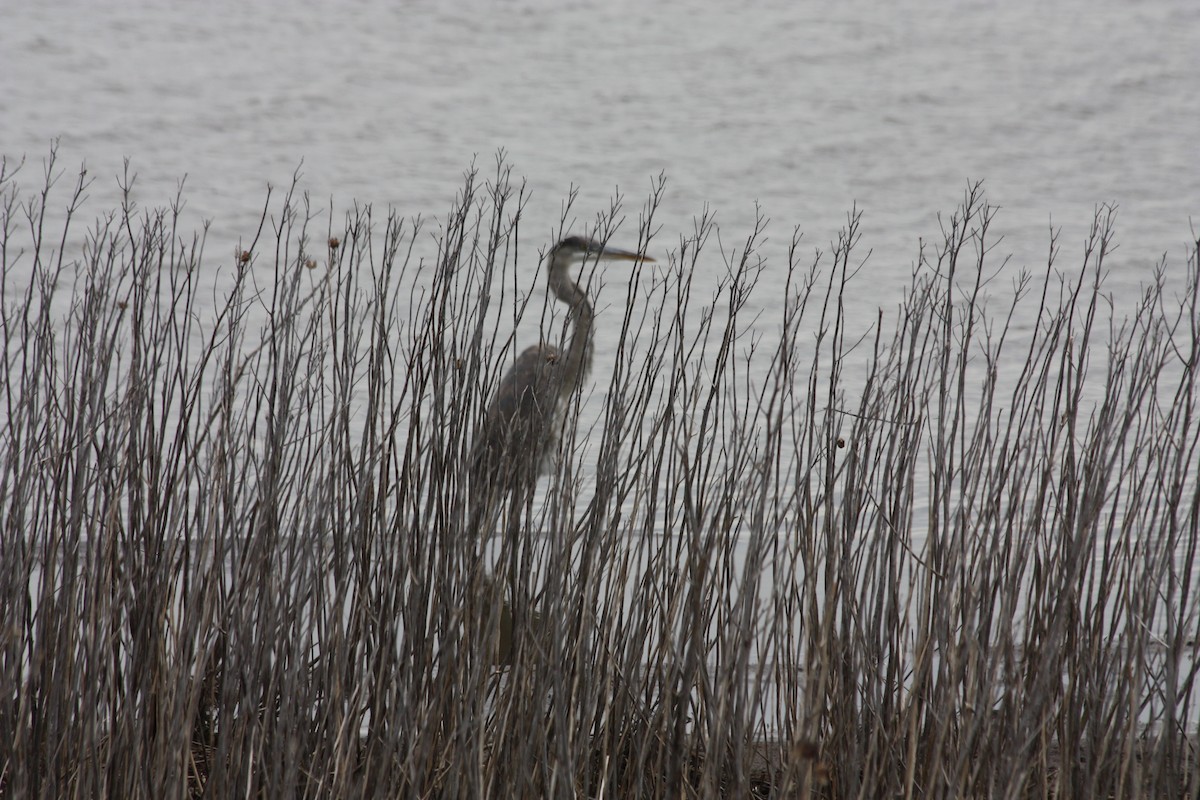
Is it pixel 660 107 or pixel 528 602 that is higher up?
pixel 660 107

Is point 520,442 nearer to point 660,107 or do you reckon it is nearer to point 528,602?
point 528,602

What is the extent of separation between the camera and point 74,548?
37.4 inches

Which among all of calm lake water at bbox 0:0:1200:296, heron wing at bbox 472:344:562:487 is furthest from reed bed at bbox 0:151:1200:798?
calm lake water at bbox 0:0:1200:296

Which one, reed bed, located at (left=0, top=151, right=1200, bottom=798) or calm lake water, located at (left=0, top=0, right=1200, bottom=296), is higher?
calm lake water, located at (left=0, top=0, right=1200, bottom=296)

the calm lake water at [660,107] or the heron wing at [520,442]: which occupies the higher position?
the calm lake water at [660,107]

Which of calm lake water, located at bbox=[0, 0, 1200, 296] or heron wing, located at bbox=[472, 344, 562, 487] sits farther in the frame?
calm lake water, located at bbox=[0, 0, 1200, 296]

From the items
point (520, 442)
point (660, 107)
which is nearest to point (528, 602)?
point (520, 442)

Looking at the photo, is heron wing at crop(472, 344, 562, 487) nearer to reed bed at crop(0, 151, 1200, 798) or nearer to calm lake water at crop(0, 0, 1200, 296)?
reed bed at crop(0, 151, 1200, 798)

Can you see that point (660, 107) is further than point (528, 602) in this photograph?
Yes

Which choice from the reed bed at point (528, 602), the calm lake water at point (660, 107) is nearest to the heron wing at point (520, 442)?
the reed bed at point (528, 602)

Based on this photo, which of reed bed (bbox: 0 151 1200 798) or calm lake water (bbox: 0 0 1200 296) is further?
calm lake water (bbox: 0 0 1200 296)

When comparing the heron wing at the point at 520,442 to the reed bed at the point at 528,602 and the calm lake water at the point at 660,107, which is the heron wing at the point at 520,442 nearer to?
the reed bed at the point at 528,602

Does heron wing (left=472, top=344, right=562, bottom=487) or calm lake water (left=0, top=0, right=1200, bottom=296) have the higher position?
calm lake water (left=0, top=0, right=1200, bottom=296)

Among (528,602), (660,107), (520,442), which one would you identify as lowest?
(528,602)
